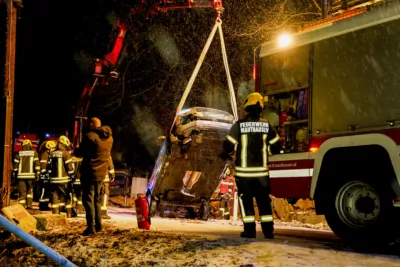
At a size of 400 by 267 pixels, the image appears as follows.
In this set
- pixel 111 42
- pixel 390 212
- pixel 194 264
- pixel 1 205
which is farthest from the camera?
pixel 111 42

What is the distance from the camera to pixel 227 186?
11.4 metres

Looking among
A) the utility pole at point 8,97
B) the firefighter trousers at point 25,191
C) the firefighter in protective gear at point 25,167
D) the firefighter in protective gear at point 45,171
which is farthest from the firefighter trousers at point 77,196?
the utility pole at point 8,97

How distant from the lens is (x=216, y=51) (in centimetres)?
2012

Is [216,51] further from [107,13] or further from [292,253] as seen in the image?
[292,253]

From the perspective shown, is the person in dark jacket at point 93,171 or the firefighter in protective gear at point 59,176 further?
the firefighter in protective gear at point 59,176

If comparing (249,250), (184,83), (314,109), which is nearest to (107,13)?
(184,83)

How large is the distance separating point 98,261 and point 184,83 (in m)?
17.2

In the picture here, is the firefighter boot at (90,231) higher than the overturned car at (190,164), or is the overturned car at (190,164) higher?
the overturned car at (190,164)

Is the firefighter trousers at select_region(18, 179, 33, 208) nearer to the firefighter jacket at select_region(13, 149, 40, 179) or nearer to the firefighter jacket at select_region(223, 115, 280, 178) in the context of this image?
the firefighter jacket at select_region(13, 149, 40, 179)

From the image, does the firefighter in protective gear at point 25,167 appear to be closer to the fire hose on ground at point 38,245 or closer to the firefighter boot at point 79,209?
the firefighter boot at point 79,209

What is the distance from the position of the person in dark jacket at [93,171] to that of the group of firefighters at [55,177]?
1.48m

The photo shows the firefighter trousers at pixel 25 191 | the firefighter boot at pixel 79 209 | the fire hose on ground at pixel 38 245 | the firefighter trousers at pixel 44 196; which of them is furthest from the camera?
the firefighter trousers at pixel 44 196

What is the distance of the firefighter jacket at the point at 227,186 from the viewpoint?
11.3 m

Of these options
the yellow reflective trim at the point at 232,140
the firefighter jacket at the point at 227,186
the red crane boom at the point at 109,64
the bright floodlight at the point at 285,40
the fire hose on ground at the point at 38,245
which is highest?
the red crane boom at the point at 109,64
